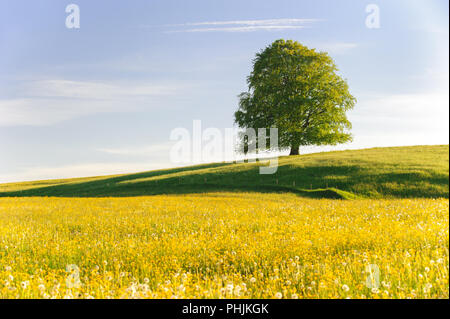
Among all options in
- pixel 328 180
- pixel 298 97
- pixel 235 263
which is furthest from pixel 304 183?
pixel 235 263

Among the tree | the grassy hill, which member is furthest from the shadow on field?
the tree

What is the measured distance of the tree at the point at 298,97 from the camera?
40.8 m

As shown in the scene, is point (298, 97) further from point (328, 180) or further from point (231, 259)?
point (231, 259)

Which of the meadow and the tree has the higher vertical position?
the tree

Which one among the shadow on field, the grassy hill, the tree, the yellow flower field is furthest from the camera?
the tree

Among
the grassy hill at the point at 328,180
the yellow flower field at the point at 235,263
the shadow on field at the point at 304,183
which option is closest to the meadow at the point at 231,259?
the yellow flower field at the point at 235,263

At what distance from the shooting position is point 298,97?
133 feet

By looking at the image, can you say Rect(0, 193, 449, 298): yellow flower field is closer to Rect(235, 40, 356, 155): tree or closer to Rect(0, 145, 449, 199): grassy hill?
Rect(0, 145, 449, 199): grassy hill

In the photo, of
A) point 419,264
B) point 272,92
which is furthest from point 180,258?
point 272,92

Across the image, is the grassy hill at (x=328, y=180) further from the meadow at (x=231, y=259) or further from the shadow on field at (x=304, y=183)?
the meadow at (x=231, y=259)

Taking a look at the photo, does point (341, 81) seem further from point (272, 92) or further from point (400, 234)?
point (400, 234)

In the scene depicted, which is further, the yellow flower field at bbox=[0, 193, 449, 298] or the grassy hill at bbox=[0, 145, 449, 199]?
the grassy hill at bbox=[0, 145, 449, 199]

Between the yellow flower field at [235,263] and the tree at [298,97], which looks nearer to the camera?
the yellow flower field at [235,263]

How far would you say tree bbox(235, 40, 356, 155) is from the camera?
4081 cm
